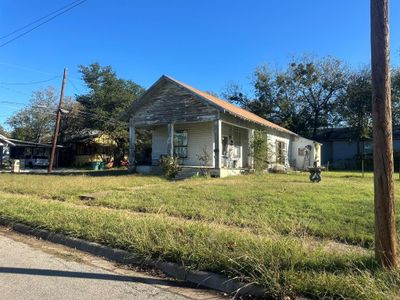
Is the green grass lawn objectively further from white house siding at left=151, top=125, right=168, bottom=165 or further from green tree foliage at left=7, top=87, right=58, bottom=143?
green tree foliage at left=7, top=87, right=58, bottom=143

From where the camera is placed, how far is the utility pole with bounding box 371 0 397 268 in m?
4.44

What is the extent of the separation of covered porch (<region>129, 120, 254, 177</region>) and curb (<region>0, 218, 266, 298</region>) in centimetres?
1267

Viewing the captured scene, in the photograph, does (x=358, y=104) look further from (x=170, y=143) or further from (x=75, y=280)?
(x=75, y=280)

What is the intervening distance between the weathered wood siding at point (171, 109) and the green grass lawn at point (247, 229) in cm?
765

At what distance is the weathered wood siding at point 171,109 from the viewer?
20.1 metres

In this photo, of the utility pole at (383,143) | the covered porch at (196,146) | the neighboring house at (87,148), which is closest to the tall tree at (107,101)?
the neighboring house at (87,148)

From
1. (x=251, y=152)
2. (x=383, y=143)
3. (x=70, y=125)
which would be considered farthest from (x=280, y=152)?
(x=70, y=125)

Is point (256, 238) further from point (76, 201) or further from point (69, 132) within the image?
point (69, 132)

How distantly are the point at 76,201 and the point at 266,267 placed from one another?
776 cm

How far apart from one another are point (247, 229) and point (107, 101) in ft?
112

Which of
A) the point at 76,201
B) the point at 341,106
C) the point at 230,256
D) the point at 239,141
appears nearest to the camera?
the point at 230,256

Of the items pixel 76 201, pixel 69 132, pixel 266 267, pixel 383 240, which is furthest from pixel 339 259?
pixel 69 132

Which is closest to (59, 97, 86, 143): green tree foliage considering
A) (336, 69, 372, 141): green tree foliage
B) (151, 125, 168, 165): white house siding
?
(151, 125, 168, 165): white house siding

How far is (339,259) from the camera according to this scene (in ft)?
16.3
